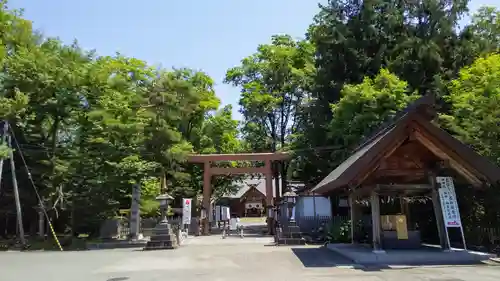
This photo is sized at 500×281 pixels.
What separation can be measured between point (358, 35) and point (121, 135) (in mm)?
15413

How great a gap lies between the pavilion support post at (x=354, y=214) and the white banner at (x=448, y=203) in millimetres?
3347

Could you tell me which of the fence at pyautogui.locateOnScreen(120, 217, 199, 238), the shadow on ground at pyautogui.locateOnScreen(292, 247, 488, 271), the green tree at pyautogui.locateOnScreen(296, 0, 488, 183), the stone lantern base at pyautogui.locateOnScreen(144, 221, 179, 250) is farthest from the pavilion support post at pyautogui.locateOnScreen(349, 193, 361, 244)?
the fence at pyautogui.locateOnScreen(120, 217, 199, 238)

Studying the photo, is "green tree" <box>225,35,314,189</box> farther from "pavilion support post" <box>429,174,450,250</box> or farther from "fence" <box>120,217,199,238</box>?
"pavilion support post" <box>429,174,450,250</box>

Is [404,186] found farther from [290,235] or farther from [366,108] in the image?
[366,108]

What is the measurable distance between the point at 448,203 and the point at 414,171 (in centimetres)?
132

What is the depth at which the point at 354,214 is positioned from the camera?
14820 mm

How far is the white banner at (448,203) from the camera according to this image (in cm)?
1141

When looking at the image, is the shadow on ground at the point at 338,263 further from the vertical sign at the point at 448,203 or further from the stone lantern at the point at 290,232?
the stone lantern at the point at 290,232

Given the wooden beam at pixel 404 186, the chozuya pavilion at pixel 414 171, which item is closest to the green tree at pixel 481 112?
the chozuya pavilion at pixel 414 171

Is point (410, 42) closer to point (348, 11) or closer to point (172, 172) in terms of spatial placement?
point (348, 11)

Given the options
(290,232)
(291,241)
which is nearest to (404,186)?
(291,241)

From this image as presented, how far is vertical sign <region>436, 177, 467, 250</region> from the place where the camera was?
11.4 meters

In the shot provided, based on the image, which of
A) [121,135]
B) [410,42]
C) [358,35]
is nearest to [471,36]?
[410,42]

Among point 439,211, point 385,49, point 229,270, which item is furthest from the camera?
point 385,49
